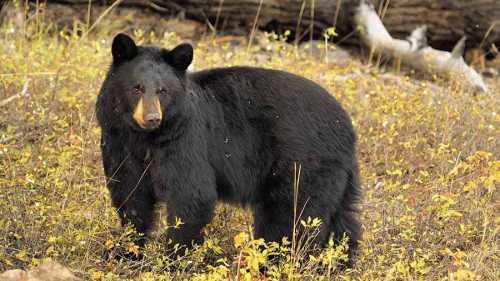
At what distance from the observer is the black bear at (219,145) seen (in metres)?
4.55

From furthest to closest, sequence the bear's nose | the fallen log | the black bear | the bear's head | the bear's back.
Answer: the fallen log < the bear's back < the black bear < the bear's head < the bear's nose

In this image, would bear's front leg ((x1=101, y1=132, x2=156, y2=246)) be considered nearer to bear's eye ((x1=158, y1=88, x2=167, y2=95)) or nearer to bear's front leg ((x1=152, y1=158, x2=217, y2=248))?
bear's front leg ((x1=152, y1=158, x2=217, y2=248))

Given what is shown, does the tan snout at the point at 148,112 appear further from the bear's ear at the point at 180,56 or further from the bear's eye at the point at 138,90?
the bear's ear at the point at 180,56

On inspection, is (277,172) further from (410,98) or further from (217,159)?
(410,98)

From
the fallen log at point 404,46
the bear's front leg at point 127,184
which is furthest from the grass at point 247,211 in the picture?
the fallen log at point 404,46

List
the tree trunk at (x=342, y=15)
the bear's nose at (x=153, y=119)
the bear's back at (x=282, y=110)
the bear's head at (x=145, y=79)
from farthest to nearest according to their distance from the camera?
the tree trunk at (x=342, y=15) → the bear's back at (x=282, y=110) → the bear's head at (x=145, y=79) → the bear's nose at (x=153, y=119)

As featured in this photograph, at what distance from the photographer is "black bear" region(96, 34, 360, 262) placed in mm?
4551

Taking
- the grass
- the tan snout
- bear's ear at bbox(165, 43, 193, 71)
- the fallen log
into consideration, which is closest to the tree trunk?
the fallen log

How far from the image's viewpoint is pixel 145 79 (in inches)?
176

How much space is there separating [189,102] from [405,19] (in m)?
4.77

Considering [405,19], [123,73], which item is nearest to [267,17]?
[405,19]

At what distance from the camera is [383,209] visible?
5.45 m

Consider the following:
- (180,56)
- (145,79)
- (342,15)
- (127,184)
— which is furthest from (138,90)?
(342,15)

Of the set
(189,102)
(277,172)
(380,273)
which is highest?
(189,102)
